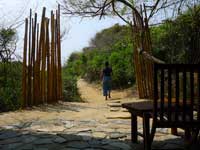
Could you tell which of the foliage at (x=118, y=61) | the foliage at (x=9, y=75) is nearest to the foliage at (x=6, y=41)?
the foliage at (x=9, y=75)

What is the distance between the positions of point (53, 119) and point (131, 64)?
9917 mm

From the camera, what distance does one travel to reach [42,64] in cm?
1083

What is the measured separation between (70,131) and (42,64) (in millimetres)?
3959

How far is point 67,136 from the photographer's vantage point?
6660 mm

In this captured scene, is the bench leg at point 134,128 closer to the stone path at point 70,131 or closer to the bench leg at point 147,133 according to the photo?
the stone path at point 70,131

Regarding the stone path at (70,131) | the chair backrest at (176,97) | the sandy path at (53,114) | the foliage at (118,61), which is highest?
the foliage at (118,61)

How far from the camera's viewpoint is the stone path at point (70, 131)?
6.08 meters

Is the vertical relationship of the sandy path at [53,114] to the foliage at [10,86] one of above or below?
below

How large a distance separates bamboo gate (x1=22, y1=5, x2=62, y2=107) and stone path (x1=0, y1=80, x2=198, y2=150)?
64 centimetres

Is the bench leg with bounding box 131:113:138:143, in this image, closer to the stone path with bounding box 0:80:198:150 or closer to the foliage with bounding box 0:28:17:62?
the stone path with bounding box 0:80:198:150

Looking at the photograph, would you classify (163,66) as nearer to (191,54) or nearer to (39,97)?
(39,97)

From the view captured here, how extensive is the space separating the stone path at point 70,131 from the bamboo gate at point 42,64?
25.2 inches

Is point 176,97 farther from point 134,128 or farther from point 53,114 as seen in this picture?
point 53,114

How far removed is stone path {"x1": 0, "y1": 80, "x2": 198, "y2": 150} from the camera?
6.08 metres
